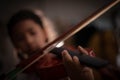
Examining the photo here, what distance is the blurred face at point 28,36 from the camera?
1.05m

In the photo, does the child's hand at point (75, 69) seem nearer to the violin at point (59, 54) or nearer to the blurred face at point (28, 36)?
the violin at point (59, 54)

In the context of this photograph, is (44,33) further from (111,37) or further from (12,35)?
(111,37)

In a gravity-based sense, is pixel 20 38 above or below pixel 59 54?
above

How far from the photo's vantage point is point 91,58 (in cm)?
75

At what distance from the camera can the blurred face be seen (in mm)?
1049

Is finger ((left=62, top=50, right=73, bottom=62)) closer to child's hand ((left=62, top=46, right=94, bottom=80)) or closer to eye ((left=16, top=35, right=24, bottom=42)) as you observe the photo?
child's hand ((left=62, top=46, right=94, bottom=80))

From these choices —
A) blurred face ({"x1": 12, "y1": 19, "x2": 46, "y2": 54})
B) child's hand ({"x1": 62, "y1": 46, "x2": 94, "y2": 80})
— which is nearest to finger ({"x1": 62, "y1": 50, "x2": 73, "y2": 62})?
child's hand ({"x1": 62, "y1": 46, "x2": 94, "y2": 80})

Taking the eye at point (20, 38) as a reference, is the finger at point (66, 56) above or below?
below

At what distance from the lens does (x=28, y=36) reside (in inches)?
42.1

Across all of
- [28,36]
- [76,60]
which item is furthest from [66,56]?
[28,36]

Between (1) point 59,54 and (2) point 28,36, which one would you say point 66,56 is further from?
(2) point 28,36

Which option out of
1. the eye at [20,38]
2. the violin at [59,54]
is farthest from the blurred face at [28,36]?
the violin at [59,54]

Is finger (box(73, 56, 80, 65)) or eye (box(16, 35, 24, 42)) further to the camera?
eye (box(16, 35, 24, 42))

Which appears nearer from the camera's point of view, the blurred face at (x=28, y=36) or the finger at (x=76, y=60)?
the finger at (x=76, y=60)
